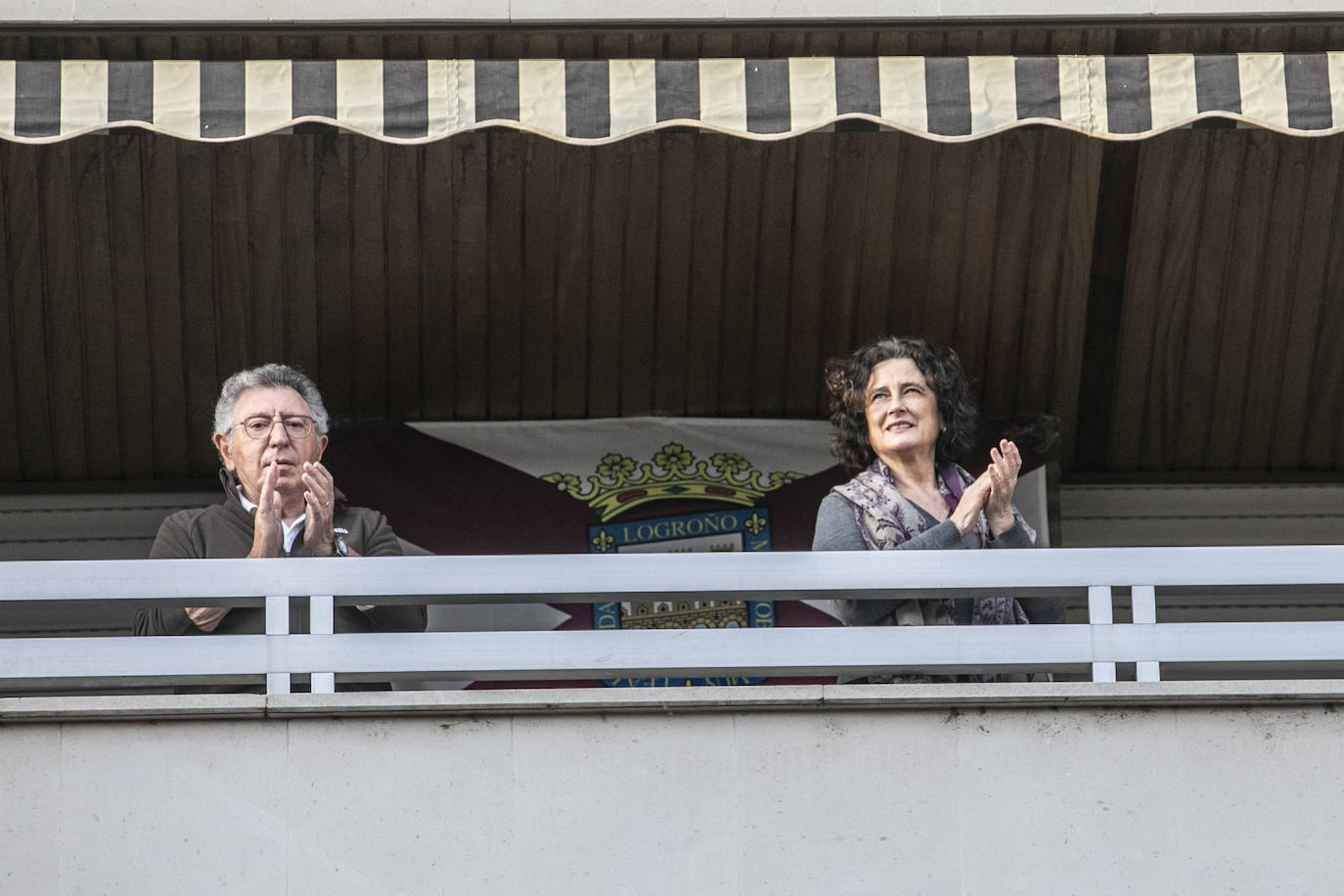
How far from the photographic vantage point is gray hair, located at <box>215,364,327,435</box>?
6.08m

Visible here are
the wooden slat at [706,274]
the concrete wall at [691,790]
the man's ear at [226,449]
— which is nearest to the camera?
the concrete wall at [691,790]

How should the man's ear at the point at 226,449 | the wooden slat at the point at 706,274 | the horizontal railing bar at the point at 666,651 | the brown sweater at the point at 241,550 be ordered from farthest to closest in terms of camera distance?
the wooden slat at the point at 706,274 → the man's ear at the point at 226,449 → the brown sweater at the point at 241,550 → the horizontal railing bar at the point at 666,651

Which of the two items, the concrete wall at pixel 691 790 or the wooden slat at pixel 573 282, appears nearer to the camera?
the concrete wall at pixel 691 790

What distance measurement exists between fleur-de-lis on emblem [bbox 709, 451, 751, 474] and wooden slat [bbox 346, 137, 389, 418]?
52.3 inches

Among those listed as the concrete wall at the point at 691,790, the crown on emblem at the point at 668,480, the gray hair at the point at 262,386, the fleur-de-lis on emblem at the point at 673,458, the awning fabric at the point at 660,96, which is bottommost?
the concrete wall at the point at 691,790

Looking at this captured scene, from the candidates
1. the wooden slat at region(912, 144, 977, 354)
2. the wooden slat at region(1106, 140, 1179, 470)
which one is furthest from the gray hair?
the wooden slat at region(1106, 140, 1179, 470)

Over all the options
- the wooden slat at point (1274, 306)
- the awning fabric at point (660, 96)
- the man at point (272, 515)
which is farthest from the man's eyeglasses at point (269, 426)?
the wooden slat at point (1274, 306)

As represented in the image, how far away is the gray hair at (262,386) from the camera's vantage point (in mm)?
6082

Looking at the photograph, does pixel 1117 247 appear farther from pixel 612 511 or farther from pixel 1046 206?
pixel 612 511

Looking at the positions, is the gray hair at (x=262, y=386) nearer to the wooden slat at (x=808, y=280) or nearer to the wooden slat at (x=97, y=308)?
the wooden slat at (x=97, y=308)

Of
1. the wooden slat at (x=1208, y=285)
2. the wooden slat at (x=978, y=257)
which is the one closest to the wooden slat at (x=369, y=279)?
the wooden slat at (x=978, y=257)

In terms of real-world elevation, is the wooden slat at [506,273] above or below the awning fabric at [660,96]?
below

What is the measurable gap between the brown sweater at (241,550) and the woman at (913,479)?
1274 mm

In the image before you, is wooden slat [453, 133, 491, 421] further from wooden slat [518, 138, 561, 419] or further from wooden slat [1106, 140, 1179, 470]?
wooden slat [1106, 140, 1179, 470]
